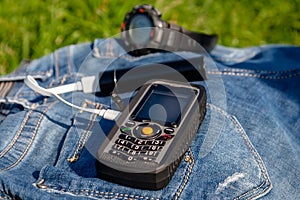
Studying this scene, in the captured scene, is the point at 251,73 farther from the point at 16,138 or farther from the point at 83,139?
the point at 16,138

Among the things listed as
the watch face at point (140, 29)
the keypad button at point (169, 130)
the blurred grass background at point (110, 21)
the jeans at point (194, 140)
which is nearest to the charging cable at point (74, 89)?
the jeans at point (194, 140)

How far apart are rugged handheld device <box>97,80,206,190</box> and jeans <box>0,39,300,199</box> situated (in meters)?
0.04

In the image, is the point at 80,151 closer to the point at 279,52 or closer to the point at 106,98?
the point at 106,98

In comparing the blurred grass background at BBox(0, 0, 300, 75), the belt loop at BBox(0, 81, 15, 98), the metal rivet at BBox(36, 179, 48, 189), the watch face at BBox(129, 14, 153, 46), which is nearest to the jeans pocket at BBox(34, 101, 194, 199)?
the metal rivet at BBox(36, 179, 48, 189)

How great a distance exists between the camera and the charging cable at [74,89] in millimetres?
1196

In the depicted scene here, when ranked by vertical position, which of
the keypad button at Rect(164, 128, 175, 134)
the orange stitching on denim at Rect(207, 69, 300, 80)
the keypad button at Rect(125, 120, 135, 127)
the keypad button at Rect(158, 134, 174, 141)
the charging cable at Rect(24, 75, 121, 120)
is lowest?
the orange stitching on denim at Rect(207, 69, 300, 80)

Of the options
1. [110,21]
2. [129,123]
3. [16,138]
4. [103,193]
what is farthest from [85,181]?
[110,21]

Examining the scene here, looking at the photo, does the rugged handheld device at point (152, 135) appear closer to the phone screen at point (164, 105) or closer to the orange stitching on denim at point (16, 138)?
the phone screen at point (164, 105)

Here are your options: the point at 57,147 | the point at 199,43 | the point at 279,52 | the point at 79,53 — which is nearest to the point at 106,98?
the point at 57,147

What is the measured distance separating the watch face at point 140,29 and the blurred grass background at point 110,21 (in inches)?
19.4

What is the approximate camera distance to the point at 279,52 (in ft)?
5.50

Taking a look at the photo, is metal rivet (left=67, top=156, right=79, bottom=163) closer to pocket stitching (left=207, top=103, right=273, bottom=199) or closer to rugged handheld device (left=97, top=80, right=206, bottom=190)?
rugged handheld device (left=97, top=80, right=206, bottom=190)

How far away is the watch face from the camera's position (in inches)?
60.4

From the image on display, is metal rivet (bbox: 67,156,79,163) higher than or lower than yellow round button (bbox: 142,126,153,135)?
lower
